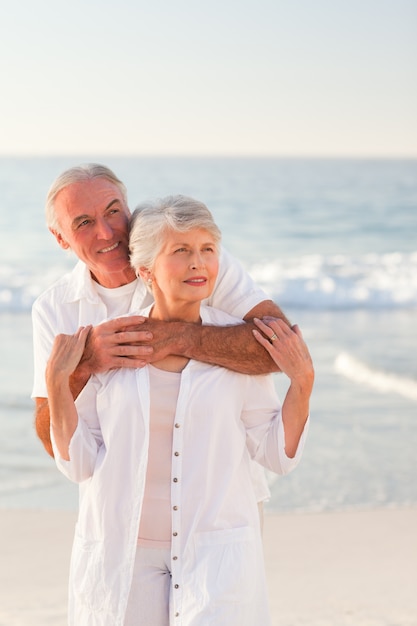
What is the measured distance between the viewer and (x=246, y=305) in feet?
9.23

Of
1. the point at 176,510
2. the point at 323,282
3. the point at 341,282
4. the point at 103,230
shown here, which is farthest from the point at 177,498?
the point at 341,282

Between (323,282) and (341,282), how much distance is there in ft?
1.20

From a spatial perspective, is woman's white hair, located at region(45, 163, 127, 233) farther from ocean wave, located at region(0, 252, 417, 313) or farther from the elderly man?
ocean wave, located at region(0, 252, 417, 313)

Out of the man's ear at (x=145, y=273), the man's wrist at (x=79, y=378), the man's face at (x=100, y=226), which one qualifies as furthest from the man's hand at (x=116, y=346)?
the man's face at (x=100, y=226)

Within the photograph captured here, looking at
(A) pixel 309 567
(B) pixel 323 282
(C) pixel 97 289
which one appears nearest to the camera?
(C) pixel 97 289

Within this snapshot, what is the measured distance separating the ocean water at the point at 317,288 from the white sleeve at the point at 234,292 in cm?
272

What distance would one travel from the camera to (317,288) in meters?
14.6

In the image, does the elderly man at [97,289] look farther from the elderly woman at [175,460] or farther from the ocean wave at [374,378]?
the ocean wave at [374,378]

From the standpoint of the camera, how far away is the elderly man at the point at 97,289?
2646 mm

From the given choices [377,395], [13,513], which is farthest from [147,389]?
[377,395]

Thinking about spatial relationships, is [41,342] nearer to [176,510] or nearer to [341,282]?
[176,510]

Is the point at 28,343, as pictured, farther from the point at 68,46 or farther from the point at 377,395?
the point at 68,46

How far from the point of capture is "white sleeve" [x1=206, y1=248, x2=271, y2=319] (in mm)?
2818

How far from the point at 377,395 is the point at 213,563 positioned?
18.2 ft
